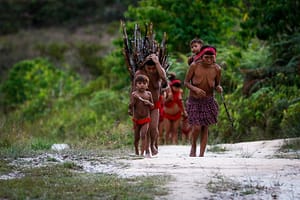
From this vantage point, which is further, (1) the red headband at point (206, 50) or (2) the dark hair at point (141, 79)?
(2) the dark hair at point (141, 79)

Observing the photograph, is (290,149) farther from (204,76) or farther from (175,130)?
(175,130)

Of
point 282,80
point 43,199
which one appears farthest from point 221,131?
point 43,199

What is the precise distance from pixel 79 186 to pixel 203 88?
381 cm

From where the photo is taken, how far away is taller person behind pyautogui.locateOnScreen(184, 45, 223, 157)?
404 inches

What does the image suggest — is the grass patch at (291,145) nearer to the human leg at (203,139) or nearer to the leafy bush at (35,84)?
the human leg at (203,139)

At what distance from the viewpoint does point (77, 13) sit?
49.0 m

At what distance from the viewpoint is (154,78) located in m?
10.9

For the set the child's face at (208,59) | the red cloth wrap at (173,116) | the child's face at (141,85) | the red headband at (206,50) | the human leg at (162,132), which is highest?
the red headband at (206,50)

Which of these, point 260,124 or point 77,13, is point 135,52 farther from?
point 77,13

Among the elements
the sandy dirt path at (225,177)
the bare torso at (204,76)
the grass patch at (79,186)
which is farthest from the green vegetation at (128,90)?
the bare torso at (204,76)

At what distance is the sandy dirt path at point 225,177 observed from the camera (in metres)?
6.83

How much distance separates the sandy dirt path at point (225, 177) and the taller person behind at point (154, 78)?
163cm

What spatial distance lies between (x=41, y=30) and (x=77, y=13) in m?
2.81

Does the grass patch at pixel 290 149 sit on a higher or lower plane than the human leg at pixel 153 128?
lower
